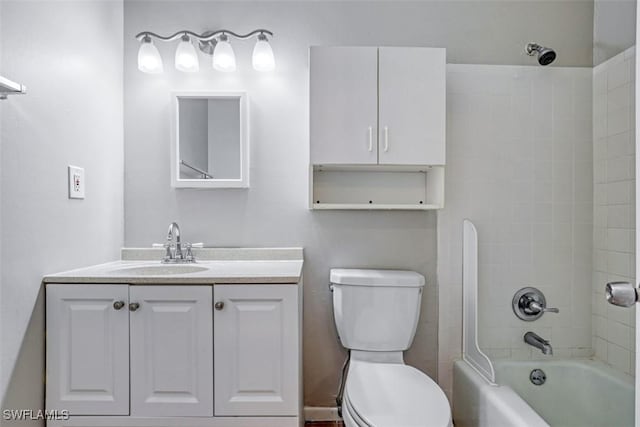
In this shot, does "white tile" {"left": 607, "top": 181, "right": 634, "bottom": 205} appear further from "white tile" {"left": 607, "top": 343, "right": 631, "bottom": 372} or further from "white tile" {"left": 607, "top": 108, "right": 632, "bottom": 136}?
"white tile" {"left": 607, "top": 343, "right": 631, "bottom": 372}

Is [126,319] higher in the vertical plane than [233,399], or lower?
higher

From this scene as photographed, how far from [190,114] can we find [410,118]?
1047 millimetres

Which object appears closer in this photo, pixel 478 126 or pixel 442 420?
pixel 442 420

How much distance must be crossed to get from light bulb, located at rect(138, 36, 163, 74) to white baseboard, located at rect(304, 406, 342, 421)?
1.79m

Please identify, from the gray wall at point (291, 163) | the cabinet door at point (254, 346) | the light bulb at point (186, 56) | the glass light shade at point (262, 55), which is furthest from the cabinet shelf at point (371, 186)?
the light bulb at point (186, 56)

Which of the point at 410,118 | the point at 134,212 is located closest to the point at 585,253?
the point at 410,118

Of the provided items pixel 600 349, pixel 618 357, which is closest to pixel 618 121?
pixel 618 357

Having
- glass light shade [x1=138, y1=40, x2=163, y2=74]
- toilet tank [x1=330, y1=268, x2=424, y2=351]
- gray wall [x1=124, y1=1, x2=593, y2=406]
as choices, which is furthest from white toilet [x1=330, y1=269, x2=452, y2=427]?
glass light shade [x1=138, y1=40, x2=163, y2=74]

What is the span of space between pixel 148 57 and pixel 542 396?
2.35 m

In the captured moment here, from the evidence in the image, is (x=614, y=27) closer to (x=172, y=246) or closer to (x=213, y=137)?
(x=213, y=137)

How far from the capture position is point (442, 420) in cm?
126

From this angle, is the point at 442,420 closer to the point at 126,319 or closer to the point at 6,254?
the point at 126,319

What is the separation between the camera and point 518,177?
6.43 feet

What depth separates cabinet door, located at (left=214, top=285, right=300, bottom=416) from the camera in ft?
4.74
